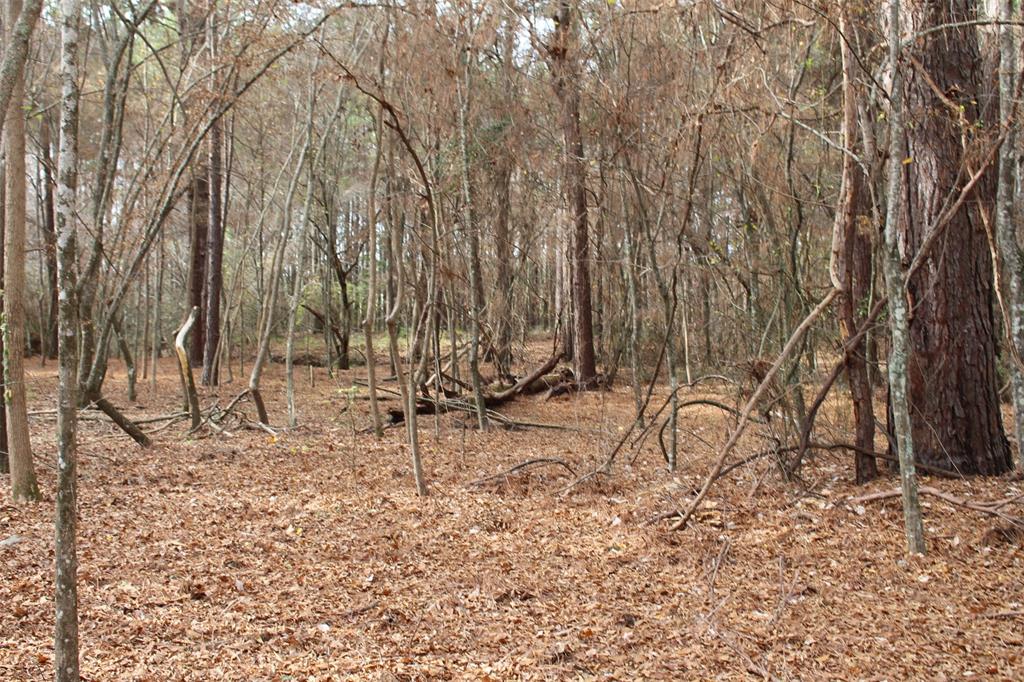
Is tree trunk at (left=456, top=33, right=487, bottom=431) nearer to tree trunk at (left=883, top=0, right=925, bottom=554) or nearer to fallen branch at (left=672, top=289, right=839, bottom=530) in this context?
fallen branch at (left=672, top=289, right=839, bottom=530)

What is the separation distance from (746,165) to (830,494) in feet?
12.8

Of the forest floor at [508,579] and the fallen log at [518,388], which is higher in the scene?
the fallen log at [518,388]

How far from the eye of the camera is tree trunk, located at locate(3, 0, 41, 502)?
519cm

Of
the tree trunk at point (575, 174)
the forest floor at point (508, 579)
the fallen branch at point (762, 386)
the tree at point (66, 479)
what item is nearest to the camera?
the tree at point (66, 479)

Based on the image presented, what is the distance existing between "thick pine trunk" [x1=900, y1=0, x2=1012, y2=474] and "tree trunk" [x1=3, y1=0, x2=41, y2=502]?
6.05 meters

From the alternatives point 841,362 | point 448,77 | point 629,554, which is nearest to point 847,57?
point 841,362

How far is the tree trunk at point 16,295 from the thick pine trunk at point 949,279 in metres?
6.05

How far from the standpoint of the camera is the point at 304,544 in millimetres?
5289

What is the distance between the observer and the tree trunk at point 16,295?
204 inches

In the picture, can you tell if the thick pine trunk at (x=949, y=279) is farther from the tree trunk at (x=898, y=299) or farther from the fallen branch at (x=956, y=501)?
→ the tree trunk at (x=898, y=299)

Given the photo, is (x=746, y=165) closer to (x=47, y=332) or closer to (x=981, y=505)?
(x=981, y=505)

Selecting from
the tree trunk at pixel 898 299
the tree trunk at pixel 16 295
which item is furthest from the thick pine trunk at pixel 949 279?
the tree trunk at pixel 16 295

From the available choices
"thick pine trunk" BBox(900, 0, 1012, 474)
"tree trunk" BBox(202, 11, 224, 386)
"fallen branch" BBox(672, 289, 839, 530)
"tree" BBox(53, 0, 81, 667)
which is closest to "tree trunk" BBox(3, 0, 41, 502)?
"tree" BBox(53, 0, 81, 667)

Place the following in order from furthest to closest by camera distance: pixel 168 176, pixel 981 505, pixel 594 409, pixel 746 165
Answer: pixel 594 409, pixel 746 165, pixel 168 176, pixel 981 505
